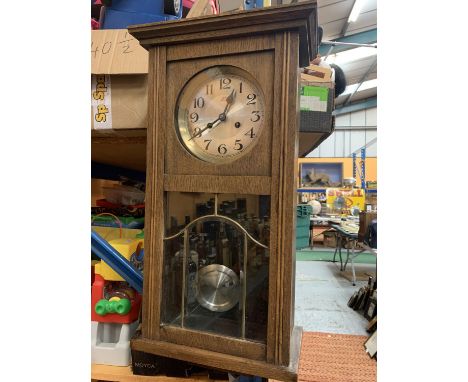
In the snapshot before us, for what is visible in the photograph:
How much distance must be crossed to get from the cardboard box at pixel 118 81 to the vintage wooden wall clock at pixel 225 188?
4.0 inches

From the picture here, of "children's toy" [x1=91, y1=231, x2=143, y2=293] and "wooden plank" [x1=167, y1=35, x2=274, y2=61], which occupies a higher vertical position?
"wooden plank" [x1=167, y1=35, x2=274, y2=61]

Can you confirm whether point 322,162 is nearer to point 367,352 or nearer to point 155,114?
point 367,352

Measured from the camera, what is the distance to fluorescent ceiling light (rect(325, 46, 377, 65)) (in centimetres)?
454

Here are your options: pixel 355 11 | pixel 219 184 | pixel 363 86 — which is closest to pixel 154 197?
pixel 219 184

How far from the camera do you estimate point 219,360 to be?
484mm

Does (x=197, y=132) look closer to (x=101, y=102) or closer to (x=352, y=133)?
(x=101, y=102)

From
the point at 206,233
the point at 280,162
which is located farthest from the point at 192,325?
the point at 280,162

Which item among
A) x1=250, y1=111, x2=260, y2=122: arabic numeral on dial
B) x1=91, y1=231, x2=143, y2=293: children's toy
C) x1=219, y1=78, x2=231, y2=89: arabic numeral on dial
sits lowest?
x1=91, y1=231, x2=143, y2=293: children's toy

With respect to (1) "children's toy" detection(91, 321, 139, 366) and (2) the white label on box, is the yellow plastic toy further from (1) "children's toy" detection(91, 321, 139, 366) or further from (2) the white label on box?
(2) the white label on box

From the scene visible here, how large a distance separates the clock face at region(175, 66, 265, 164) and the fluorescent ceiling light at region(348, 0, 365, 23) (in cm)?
324

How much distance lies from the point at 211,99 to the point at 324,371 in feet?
5.12

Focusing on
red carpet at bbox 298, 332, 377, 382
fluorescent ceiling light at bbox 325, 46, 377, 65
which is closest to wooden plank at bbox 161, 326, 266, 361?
red carpet at bbox 298, 332, 377, 382

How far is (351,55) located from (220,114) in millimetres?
4960

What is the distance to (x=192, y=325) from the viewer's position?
53 cm
